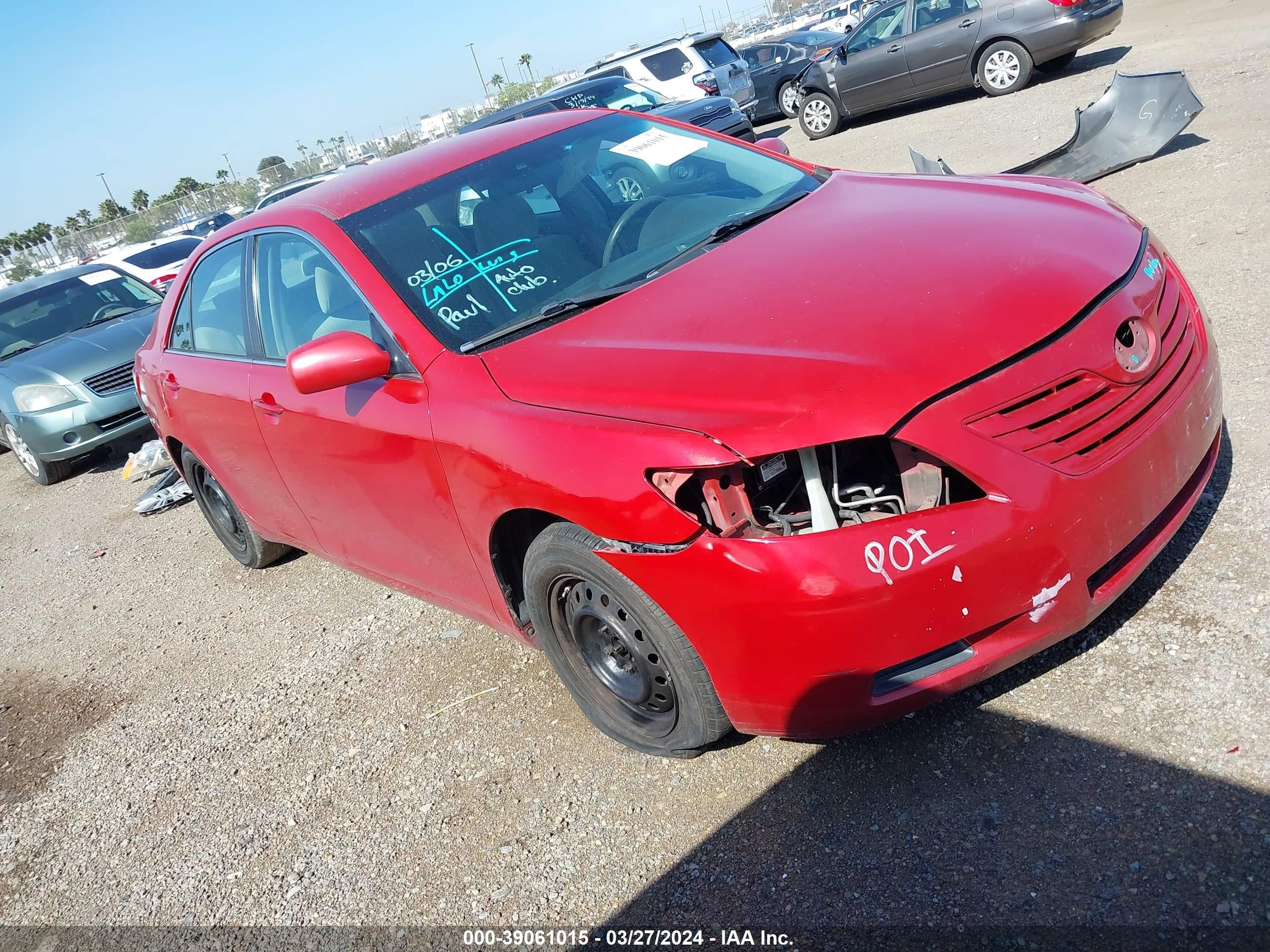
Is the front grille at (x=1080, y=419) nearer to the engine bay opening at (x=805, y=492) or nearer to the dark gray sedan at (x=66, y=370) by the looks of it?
the engine bay opening at (x=805, y=492)

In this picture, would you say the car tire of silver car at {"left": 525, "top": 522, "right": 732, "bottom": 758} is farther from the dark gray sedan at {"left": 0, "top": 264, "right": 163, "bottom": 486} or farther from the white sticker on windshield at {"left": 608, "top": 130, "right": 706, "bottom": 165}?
the dark gray sedan at {"left": 0, "top": 264, "right": 163, "bottom": 486}

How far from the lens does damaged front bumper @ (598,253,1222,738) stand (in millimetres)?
2209

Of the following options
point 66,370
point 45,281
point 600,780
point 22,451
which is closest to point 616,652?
point 600,780

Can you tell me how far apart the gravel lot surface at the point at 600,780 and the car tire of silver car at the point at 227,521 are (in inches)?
7.2

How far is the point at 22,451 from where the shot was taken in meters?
8.98

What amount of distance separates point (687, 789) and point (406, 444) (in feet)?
4.53

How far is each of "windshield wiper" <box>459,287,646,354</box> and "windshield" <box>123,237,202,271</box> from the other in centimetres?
1415

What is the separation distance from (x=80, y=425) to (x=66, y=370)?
55cm

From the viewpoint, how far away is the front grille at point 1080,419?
2.24 metres

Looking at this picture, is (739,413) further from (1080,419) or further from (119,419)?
(119,419)

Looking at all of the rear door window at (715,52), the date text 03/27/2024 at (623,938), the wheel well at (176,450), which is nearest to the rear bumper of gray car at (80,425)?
the wheel well at (176,450)

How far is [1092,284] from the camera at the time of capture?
2.52 m

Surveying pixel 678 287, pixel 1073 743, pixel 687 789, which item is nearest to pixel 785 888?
pixel 687 789

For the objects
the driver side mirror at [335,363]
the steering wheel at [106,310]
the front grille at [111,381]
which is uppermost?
the steering wheel at [106,310]
